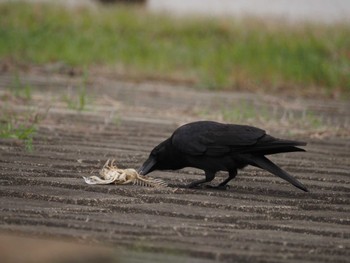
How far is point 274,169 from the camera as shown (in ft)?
16.4

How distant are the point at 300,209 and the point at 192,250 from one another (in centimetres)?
112

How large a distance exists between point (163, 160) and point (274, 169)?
574 millimetres

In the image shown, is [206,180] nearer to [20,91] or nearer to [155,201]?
[155,201]

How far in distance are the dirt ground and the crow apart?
0.12 meters

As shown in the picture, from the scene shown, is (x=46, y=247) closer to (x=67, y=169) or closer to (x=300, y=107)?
(x=67, y=169)

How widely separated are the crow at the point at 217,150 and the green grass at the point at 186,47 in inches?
225

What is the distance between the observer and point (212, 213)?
4.41 metres

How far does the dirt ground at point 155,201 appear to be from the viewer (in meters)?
3.71

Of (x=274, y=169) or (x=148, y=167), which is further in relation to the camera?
(x=148, y=167)

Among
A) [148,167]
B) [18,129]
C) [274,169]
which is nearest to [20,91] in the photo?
[18,129]

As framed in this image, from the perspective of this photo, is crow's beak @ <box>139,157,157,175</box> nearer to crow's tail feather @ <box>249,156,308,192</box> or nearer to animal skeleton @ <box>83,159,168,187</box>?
animal skeleton @ <box>83,159,168,187</box>

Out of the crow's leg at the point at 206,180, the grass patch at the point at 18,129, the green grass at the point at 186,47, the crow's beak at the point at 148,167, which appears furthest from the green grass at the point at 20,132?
the green grass at the point at 186,47

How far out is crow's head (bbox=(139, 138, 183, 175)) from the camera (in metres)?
5.16

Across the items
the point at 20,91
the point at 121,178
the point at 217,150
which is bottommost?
the point at 20,91
